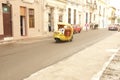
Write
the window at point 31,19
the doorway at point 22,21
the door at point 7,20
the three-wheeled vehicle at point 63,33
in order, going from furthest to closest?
the window at point 31,19
the doorway at point 22,21
the door at point 7,20
the three-wheeled vehicle at point 63,33

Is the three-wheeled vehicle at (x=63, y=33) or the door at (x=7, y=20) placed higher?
the door at (x=7, y=20)

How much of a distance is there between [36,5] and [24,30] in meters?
4.09

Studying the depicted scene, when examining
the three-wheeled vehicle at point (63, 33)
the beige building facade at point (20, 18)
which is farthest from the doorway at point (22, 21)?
the three-wheeled vehicle at point (63, 33)

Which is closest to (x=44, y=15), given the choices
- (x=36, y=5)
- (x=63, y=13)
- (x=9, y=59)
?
(x=36, y=5)

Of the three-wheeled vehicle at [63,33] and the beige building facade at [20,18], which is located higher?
the beige building facade at [20,18]

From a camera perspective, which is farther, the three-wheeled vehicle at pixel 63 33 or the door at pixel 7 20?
the door at pixel 7 20

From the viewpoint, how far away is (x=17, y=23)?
939 inches

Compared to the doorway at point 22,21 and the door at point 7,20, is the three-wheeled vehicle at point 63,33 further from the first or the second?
the doorway at point 22,21

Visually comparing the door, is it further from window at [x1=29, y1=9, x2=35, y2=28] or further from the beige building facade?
window at [x1=29, y1=9, x2=35, y2=28]

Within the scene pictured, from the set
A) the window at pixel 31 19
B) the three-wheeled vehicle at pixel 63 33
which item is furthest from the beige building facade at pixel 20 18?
the three-wheeled vehicle at pixel 63 33

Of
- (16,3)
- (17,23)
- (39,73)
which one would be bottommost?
(39,73)

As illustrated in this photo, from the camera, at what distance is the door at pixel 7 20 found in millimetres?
22083

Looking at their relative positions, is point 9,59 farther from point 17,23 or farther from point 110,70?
point 17,23

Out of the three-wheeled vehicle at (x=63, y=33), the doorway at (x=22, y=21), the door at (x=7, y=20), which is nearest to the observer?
the three-wheeled vehicle at (x=63, y=33)
